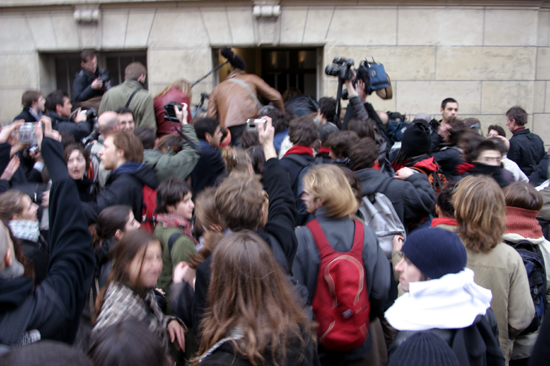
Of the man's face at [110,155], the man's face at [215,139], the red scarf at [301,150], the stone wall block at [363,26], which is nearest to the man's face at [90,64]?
the man's face at [215,139]

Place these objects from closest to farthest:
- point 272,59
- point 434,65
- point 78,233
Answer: point 78,233 → point 434,65 → point 272,59

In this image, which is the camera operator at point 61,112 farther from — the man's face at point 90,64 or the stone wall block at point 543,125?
the stone wall block at point 543,125

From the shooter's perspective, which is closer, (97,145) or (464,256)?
(464,256)

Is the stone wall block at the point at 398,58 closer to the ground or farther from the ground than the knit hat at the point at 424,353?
farther from the ground

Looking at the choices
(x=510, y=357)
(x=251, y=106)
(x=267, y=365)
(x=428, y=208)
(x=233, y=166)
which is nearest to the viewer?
(x=267, y=365)

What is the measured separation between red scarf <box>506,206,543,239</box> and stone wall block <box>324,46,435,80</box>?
17.8ft

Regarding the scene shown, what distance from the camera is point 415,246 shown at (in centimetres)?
229

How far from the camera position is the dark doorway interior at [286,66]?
9.89 meters

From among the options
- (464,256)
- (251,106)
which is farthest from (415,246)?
(251,106)

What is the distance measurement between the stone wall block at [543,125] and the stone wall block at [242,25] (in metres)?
5.34

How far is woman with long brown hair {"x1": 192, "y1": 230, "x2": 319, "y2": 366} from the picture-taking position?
6.01 ft

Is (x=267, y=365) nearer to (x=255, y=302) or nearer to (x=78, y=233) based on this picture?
(x=255, y=302)

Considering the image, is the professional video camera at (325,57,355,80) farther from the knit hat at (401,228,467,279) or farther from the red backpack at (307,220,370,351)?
the knit hat at (401,228,467,279)

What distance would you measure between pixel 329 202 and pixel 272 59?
25.4 ft
